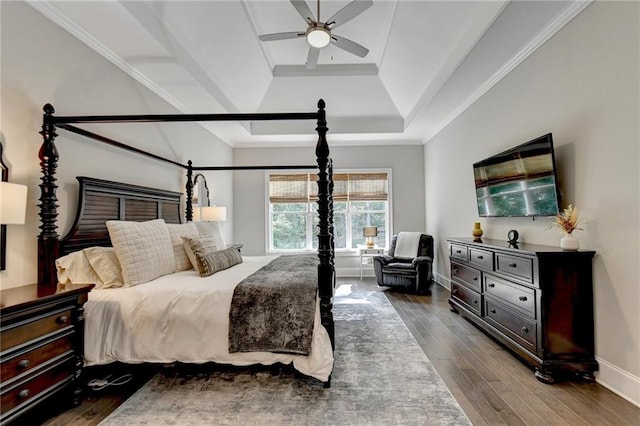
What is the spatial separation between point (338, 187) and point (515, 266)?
4454 millimetres

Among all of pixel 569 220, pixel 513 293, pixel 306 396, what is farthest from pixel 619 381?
pixel 306 396

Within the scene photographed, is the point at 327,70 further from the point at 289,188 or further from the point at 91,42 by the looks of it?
the point at 91,42

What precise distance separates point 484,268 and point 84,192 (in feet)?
12.7

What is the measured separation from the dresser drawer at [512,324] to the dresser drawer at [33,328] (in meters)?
3.40

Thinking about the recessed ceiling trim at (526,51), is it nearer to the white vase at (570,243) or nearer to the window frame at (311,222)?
the white vase at (570,243)

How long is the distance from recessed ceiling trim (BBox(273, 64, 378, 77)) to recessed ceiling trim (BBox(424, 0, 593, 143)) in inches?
57.9

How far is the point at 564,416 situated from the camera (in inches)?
77.7

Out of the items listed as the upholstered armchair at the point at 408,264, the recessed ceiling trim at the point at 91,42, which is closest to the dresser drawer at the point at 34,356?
the recessed ceiling trim at the point at 91,42

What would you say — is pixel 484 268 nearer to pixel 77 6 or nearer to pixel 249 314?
pixel 249 314

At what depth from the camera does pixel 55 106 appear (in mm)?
2535

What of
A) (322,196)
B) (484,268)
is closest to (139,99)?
(322,196)

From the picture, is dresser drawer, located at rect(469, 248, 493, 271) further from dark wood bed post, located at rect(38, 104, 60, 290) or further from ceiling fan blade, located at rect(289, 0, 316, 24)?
dark wood bed post, located at rect(38, 104, 60, 290)

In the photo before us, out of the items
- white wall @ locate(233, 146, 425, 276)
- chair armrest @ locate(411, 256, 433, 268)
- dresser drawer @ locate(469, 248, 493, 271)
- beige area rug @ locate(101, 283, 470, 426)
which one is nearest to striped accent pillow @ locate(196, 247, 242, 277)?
beige area rug @ locate(101, 283, 470, 426)

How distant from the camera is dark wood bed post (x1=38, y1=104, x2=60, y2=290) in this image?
2291mm
